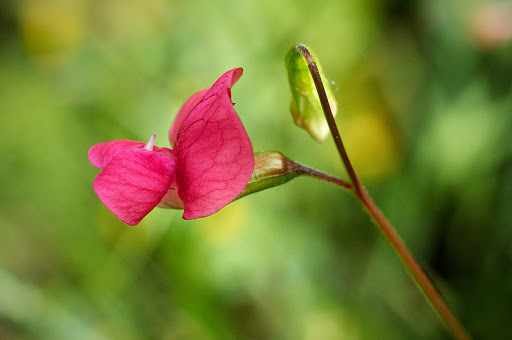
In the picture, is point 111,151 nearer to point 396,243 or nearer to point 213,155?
point 213,155

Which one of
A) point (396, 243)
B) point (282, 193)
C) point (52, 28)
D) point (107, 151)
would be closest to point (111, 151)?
point (107, 151)

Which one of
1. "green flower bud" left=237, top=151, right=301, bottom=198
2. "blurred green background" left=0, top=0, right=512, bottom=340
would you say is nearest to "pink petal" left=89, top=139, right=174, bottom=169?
"green flower bud" left=237, top=151, right=301, bottom=198

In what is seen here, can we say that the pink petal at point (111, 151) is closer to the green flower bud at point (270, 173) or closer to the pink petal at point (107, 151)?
the pink petal at point (107, 151)

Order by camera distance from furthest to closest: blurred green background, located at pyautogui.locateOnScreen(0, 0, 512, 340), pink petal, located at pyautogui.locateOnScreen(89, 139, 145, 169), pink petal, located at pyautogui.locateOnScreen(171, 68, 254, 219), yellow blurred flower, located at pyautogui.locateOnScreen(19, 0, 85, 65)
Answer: yellow blurred flower, located at pyautogui.locateOnScreen(19, 0, 85, 65), blurred green background, located at pyautogui.locateOnScreen(0, 0, 512, 340), pink petal, located at pyautogui.locateOnScreen(89, 139, 145, 169), pink petal, located at pyautogui.locateOnScreen(171, 68, 254, 219)

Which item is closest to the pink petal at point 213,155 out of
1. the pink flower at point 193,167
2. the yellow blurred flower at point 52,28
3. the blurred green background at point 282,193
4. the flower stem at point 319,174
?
the pink flower at point 193,167

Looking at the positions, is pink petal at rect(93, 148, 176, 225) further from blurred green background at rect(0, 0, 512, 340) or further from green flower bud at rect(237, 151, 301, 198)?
blurred green background at rect(0, 0, 512, 340)
